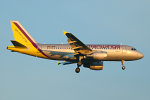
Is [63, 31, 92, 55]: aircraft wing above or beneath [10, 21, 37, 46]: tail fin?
beneath

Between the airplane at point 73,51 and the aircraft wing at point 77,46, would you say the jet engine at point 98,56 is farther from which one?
the aircraft wing at point 77,46

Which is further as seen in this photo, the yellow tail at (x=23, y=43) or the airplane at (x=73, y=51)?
the yellow tail at (x=23, y=43)

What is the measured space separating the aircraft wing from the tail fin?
10.0 metres

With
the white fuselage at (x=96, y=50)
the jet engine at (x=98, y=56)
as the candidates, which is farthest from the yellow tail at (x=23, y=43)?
the jet engine at (x=98, y=56)

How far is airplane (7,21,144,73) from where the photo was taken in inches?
3074

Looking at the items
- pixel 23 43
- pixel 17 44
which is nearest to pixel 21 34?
pixel 23 43

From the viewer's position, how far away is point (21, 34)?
271 ft

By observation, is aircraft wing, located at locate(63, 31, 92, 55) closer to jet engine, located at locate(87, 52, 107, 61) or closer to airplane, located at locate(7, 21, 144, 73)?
airplane, located at locate(7, 21, 144, 73)

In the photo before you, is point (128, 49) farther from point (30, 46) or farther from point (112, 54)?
point (30, 46)

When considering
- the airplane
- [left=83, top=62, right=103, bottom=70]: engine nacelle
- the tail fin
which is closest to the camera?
the airplane

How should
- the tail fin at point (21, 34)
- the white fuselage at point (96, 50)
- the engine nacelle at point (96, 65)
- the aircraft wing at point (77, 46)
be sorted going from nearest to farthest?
the aircraft wing at point (77, 46)
the white fuselage at point (96, 50)
the tail fin at point (21, 34)
the engine nacelle at point (96, 65)

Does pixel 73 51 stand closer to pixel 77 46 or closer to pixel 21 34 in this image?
pixel 77 46

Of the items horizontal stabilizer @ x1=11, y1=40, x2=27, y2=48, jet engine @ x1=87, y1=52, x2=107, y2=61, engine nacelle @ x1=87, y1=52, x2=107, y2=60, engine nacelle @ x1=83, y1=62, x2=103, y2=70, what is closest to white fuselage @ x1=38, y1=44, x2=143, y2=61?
engine nacelle @ x1=87, y1=52, x2=107, y2=60

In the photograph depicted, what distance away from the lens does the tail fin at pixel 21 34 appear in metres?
82.1
